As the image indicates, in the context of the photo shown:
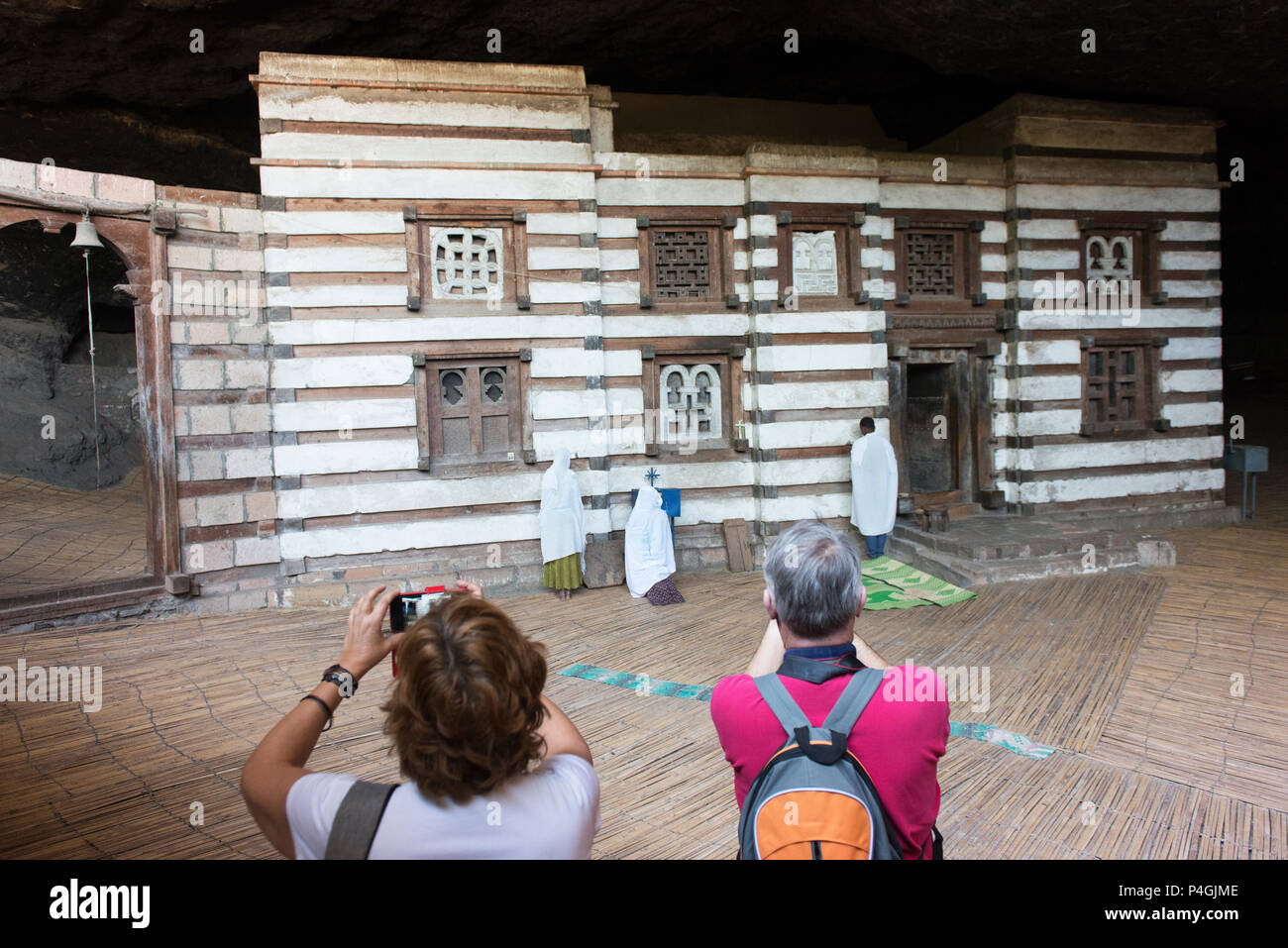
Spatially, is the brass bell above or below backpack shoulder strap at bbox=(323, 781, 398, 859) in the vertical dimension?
above

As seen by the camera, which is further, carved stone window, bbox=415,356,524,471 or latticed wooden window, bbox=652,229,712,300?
latticed wooden window, bbox=652,229,712,300

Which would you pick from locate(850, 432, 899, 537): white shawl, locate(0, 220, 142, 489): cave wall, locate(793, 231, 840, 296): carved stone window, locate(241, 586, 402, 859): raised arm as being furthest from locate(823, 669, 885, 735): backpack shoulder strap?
locate(0, 220, 142, 489): cave wall

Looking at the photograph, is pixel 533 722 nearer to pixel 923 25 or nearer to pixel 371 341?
pixel 371 341

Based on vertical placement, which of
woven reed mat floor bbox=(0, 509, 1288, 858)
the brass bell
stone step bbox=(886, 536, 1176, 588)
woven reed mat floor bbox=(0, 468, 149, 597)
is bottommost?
woven reed mat floor bbox=(0, 509, 1288, 858)

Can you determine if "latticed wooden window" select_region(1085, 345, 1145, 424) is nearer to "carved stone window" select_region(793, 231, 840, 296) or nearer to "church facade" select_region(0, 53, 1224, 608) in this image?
"church facade" select_region(0, 53, 1224, 608)

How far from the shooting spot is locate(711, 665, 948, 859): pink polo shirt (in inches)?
77.8

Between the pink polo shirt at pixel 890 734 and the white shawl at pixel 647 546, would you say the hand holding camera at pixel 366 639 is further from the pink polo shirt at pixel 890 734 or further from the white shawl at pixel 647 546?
the white shawl at pixel 647 546

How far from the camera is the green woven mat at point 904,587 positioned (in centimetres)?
854

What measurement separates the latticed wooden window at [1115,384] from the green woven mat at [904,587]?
4.59 m

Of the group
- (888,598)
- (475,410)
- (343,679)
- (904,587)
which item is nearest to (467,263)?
(475,410)

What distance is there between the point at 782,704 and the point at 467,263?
858 centimetres

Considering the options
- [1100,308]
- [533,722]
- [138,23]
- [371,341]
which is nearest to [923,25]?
[1100,308]

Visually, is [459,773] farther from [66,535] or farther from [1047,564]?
[66,535]

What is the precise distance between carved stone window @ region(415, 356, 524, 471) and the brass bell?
3470 millimetres
